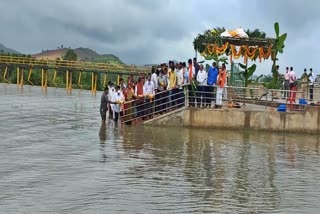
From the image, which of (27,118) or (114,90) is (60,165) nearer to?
(114,90)

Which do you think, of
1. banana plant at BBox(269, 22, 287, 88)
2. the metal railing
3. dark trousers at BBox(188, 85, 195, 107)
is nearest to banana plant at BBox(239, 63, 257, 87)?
banana plant at BBox(269, 22, 287, 88)

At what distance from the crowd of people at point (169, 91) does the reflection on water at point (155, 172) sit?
76.4 inches

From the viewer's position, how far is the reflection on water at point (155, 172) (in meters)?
7.60

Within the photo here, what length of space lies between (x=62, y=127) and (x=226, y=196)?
11.3 meters

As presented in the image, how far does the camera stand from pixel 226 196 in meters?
8.17

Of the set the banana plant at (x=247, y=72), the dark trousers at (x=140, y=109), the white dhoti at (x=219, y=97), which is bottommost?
the dark trousers at (x=140, y=109)

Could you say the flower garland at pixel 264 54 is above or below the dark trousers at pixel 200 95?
above

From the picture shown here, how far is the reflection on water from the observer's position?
299 inches

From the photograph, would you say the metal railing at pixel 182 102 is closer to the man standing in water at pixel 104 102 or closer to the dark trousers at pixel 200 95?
the dark trousers at pixel 200 95

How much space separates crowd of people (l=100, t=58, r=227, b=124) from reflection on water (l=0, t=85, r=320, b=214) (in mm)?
1941

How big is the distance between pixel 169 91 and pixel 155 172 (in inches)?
355

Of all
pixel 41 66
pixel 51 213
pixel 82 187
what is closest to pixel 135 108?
pixel 82 187

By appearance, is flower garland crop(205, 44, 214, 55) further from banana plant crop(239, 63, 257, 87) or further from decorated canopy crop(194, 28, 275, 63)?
banana plant crop(239, 63, 257, 87)

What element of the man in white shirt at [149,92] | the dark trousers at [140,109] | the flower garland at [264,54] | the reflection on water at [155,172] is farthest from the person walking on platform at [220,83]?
the flower garland at [264,54]
